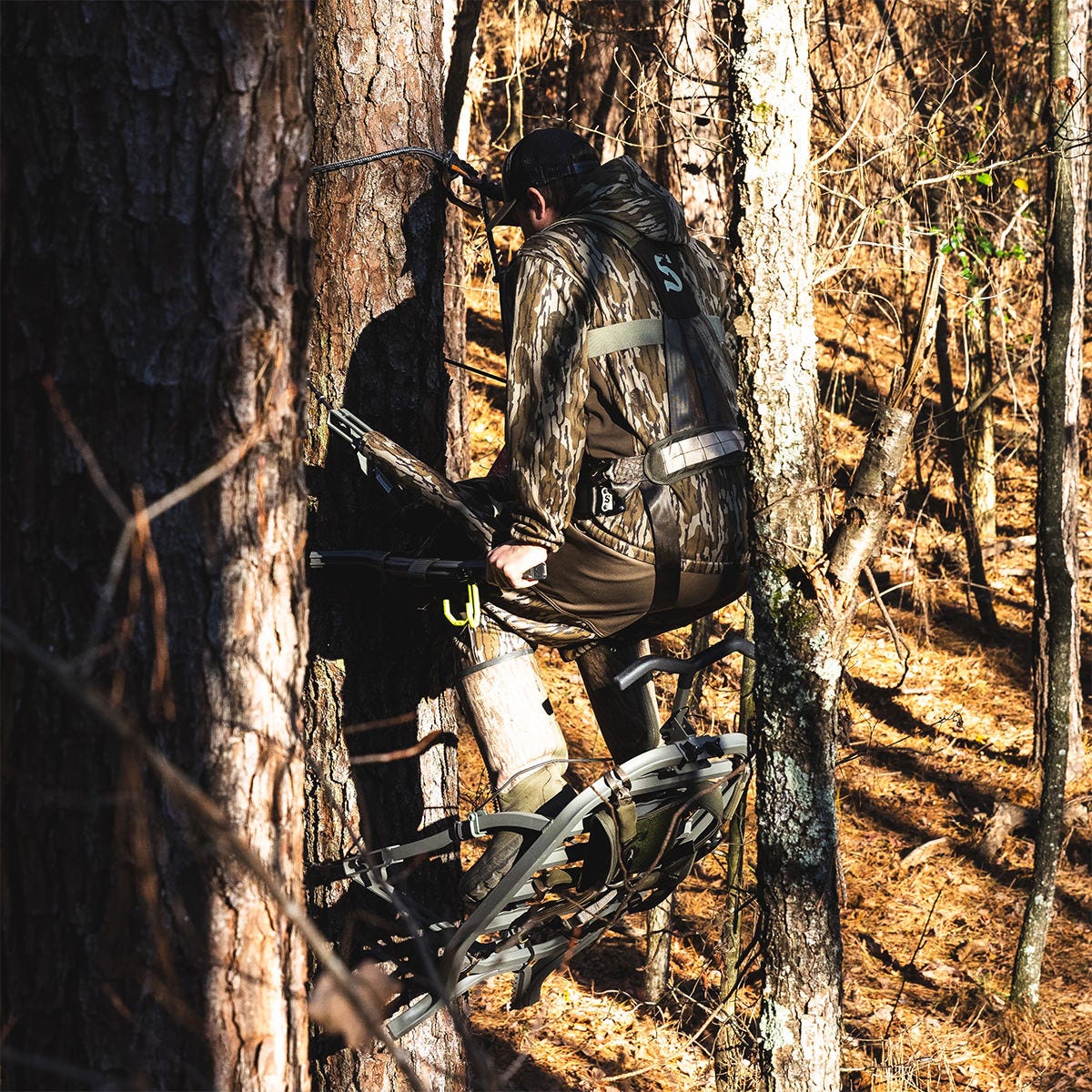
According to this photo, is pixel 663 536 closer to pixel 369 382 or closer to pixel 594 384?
pixel 594 384

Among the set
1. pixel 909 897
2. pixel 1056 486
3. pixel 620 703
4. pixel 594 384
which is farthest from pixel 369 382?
pixel 909 897

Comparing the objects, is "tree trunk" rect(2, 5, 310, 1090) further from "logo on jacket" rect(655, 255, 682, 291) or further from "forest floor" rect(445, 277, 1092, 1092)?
"forest floor" rect(445, 277, 1092, 1092)

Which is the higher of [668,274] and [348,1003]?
[668,274]

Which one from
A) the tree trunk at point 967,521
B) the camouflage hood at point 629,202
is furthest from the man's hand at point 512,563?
the tree trunk at point 967,521

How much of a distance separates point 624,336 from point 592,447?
1.10ft

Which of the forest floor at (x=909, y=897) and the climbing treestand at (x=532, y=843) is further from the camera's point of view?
the forest floor at (x=909, y=897)

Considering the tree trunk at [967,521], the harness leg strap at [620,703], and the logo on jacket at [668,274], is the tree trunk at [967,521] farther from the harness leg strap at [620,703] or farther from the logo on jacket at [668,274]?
the logo on jacket at [668,274]

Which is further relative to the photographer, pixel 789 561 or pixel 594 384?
pixel 789 561

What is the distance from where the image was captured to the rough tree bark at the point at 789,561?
4.37 metres

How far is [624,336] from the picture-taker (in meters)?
3.47

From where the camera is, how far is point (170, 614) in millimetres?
2061

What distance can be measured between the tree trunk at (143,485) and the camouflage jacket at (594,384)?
1289 mm

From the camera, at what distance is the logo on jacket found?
3570mm

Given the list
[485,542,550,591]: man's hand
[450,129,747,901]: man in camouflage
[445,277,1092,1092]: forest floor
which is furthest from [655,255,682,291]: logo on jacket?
[445,277,1092,1092]: forest floor
